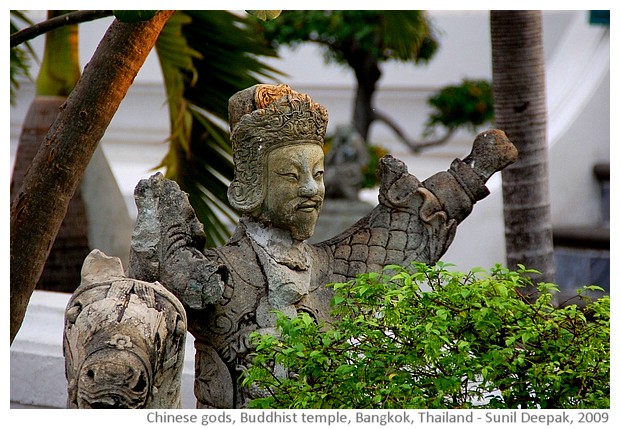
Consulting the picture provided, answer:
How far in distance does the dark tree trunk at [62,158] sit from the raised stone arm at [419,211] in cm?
72

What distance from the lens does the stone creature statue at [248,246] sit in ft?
8.64

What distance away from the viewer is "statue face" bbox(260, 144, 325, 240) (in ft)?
8.90

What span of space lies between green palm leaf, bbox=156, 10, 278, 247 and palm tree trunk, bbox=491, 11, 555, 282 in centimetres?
95

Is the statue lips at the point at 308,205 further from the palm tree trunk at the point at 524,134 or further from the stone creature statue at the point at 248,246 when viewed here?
the palm tree trunk at the point at 524,134

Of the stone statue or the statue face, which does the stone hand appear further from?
the stone statue

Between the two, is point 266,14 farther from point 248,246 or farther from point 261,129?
point 248,246

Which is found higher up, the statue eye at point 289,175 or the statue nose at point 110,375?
the statue eye at point 289,175

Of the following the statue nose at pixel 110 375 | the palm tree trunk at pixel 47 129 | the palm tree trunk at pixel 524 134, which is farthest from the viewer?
the palm tree trunk at pixel 47 129

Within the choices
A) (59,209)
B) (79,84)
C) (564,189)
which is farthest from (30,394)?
(564,189)

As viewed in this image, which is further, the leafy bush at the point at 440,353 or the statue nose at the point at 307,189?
the statue nose at the point at 307,189

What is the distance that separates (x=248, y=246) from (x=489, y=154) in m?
0.67

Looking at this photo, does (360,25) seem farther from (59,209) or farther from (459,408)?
(459,408)

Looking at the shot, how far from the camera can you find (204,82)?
14.6 feet

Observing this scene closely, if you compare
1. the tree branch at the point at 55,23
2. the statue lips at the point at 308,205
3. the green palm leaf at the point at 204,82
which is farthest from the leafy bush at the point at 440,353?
the green palm leaf at the point at 204,82
